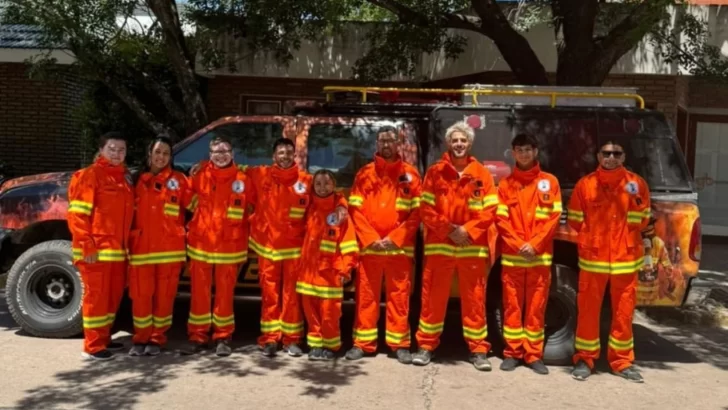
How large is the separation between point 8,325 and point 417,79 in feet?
Result: 23.8

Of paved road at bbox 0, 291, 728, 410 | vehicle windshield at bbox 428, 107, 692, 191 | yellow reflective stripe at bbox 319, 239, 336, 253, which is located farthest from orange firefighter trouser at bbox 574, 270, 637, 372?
yellow reflective stripe at bbox 319, 239, 336, 253

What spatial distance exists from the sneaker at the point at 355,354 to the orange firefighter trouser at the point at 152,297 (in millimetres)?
1476

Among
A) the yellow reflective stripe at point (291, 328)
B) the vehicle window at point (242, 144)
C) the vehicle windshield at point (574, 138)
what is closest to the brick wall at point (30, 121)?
the vehicle window at point (242, 144)

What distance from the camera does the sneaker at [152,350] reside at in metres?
5.76

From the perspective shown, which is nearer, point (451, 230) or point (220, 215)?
point (451, 230)

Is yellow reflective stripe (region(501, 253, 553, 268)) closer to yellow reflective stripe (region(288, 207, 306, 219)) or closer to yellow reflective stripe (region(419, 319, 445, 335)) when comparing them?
yellow reflective stripe (region(419, 319, 445, 335))

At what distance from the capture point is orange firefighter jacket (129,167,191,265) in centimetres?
561

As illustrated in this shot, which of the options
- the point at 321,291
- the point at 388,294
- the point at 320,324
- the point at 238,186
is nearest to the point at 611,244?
the point at 388,294

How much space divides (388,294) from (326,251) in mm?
592

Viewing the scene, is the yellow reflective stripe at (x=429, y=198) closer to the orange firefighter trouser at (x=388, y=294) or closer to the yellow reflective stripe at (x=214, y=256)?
the orange firefighter trouser at (x=388, y=294)

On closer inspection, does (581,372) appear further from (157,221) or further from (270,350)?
(157,221)

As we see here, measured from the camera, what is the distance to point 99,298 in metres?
5.59

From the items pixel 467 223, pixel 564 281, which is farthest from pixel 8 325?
pixel 564 281

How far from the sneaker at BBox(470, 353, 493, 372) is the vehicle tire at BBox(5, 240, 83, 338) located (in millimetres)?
3292
